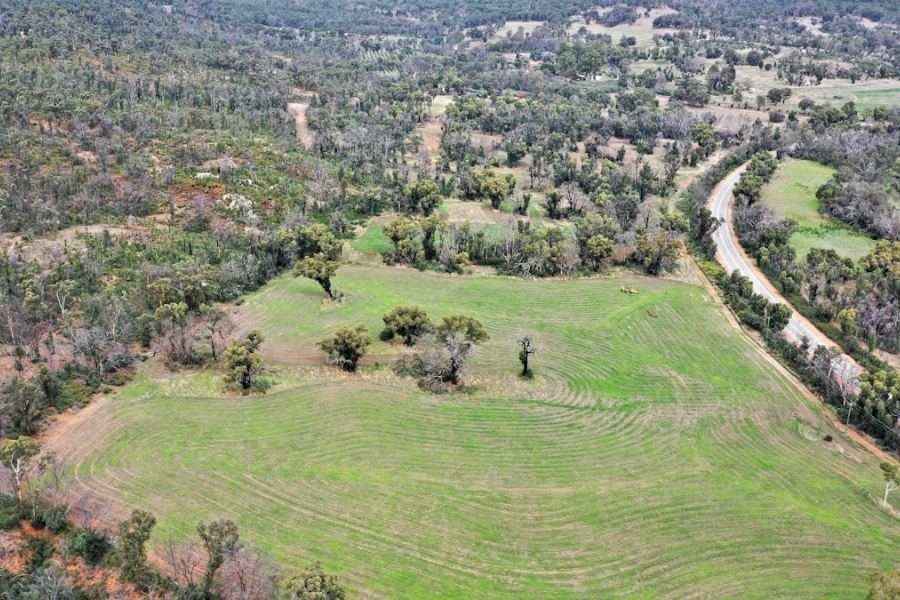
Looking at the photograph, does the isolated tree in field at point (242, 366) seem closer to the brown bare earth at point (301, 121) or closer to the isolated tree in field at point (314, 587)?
the isolated tree in field at point (314, 587)

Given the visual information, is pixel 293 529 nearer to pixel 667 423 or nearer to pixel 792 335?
pixel 667 423

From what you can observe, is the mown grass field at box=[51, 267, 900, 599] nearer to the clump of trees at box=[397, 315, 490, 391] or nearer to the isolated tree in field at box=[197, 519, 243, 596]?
the clump of trees at box=[397, 315, 490, 391]

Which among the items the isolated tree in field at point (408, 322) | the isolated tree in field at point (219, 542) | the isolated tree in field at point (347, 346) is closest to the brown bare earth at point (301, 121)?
the isolated tree in field at point (408, 322)

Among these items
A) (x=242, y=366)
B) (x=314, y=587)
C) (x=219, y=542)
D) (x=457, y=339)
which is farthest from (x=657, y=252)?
(x=219, y=542)

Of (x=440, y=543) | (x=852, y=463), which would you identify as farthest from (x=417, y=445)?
(x=852, y=463)

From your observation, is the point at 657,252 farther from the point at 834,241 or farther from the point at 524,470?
the point at 524,470

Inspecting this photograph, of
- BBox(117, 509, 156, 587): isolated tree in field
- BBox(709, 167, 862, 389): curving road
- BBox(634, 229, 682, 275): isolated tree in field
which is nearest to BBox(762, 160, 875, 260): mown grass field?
BBox(709, 167, 862, 389): curving road
